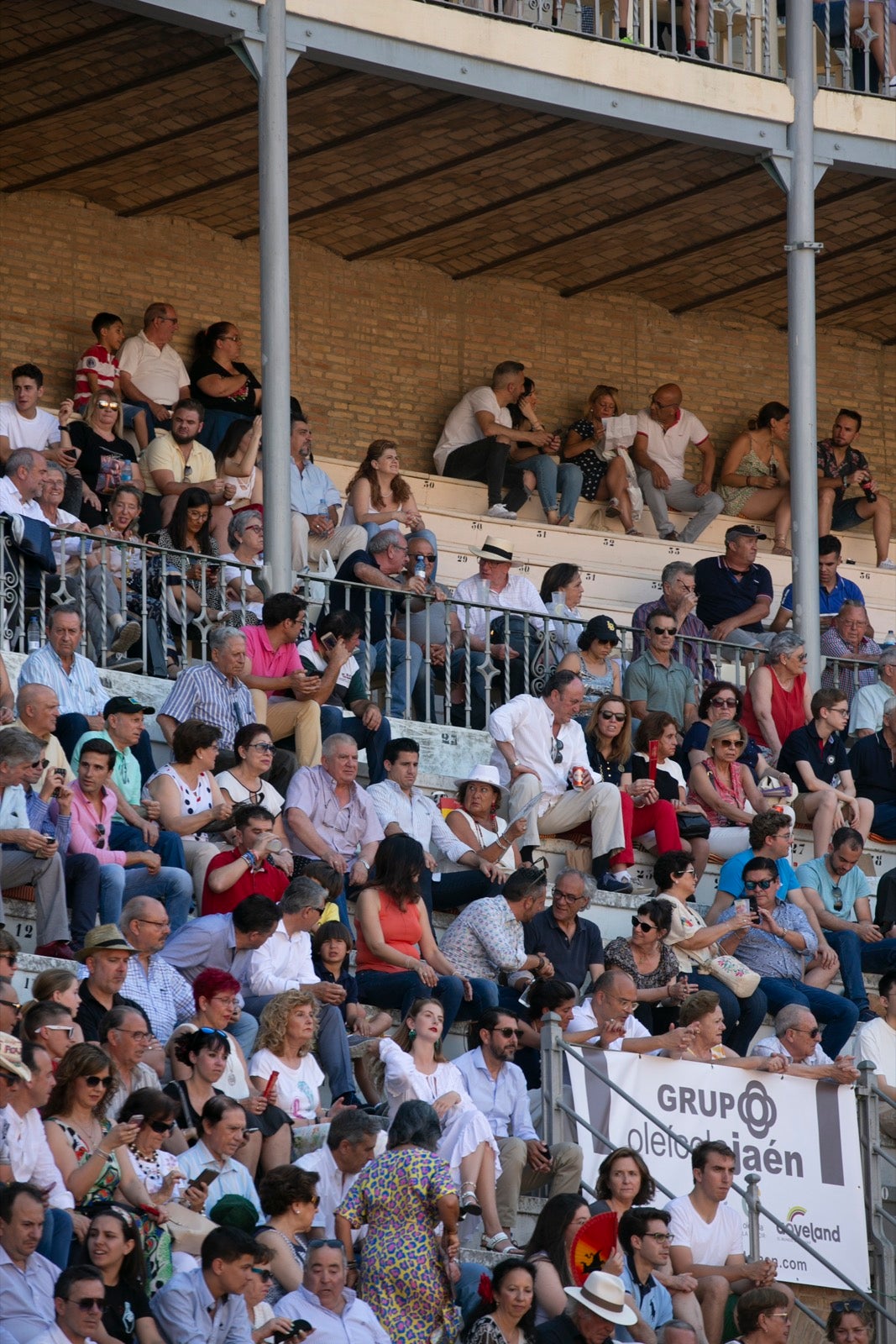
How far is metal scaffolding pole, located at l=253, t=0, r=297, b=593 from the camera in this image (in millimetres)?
14062

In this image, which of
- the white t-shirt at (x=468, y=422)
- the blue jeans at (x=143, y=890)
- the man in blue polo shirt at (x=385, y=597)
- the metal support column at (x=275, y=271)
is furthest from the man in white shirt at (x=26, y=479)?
the white t-shirt at (x=468, y=422)

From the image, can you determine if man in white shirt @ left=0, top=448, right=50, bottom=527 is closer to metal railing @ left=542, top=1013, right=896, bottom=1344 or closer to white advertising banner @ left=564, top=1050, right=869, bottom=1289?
metal railing @ left=542, top=1013, right=896, bottom=1344

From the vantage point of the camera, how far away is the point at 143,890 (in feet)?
34.8

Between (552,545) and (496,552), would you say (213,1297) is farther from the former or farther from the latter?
(552,545)

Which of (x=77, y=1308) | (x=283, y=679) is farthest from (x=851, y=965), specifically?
(x=77, y=1308)

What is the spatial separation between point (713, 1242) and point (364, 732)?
11.4 feet

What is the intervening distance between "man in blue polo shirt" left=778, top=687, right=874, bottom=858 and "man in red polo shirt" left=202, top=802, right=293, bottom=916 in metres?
4.15

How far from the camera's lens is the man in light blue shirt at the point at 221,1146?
9023 millimetres

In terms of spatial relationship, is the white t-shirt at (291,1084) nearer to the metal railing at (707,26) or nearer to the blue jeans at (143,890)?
the blue jeans at (143,890)

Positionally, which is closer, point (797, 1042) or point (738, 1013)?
point (797, 1042)

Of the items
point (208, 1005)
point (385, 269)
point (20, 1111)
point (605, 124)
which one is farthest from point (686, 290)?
point (20, 1111)

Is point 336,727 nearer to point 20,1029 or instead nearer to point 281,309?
point 281,309

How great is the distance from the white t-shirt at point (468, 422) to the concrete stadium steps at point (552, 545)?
11.7 inches

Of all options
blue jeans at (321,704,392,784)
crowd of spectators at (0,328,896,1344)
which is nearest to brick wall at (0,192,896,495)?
crowd of spectators at (0,328,896,1344)
